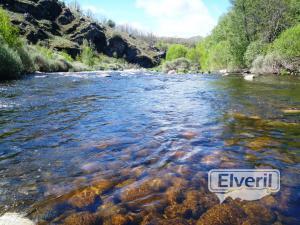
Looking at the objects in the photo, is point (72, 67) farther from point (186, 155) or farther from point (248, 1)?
point (186, 155)

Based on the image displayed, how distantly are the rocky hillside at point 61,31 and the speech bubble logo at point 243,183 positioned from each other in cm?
9818

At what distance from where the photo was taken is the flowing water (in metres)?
3.95

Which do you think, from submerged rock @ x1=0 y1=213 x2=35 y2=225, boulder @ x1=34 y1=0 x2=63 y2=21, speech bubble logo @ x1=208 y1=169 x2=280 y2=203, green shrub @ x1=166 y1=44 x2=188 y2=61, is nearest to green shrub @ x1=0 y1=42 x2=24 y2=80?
submerged rock @ x1=0 y1=213 x2=35 y2=225

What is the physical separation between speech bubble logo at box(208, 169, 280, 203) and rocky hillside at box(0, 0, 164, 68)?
9818 centimetres

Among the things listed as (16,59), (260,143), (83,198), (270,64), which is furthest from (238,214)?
(270,64)

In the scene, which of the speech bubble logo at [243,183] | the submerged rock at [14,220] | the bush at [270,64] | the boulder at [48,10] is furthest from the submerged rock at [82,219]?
the boulder at [48,10]

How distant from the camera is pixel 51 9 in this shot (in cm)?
12194

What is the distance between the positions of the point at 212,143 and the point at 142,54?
501 feet

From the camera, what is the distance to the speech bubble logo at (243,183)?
4.21 metres

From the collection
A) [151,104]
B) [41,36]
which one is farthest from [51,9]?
[151,104]

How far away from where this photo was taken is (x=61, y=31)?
120875 millimetres

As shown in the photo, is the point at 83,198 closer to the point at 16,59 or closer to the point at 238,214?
the point at 238,214

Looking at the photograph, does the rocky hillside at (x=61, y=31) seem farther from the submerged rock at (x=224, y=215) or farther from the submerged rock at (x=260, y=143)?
the submerged rock at (x=224, y=215)

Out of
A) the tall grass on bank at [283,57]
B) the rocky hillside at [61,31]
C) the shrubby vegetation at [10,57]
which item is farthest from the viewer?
the rocky hillside at [61,31]
